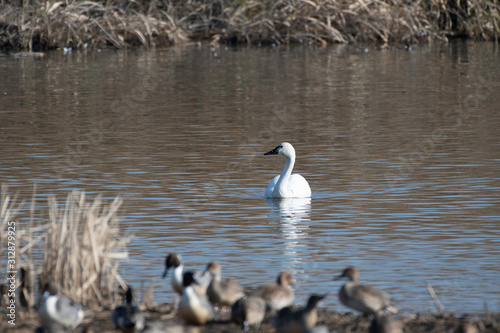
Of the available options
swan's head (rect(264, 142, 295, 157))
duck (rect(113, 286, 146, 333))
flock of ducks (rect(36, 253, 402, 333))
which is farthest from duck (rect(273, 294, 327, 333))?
swan's head (rect(264, 142, 295, 157))

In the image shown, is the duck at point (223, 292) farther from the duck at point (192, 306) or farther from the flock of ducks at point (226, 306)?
the duck at point (192, 306)

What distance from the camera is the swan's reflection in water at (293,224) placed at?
9.48 m

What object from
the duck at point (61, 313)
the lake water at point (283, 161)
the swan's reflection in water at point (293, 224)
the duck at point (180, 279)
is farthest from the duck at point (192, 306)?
the swan's reflection in water at point (293, 224)

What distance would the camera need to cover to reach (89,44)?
37.0 metres

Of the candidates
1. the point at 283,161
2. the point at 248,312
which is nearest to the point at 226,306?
the point at 248,312

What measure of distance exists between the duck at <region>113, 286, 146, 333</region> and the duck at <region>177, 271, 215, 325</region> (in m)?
0.36

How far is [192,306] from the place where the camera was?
661cm

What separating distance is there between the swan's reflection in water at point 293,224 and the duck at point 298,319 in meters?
2.37

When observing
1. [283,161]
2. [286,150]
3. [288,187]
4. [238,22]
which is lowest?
[283,161]

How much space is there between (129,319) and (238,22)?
32723 millimetres

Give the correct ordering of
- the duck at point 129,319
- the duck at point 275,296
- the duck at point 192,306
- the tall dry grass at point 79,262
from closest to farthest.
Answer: the duck at point 129,319
the duck at point 192,306
the duck at point 275,296
the tall dry grass at point 79,262

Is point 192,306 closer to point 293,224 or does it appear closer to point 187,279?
point 187,279

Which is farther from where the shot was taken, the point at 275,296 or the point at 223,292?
the point at 223,292

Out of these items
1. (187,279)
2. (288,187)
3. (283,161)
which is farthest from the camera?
(283,161)
